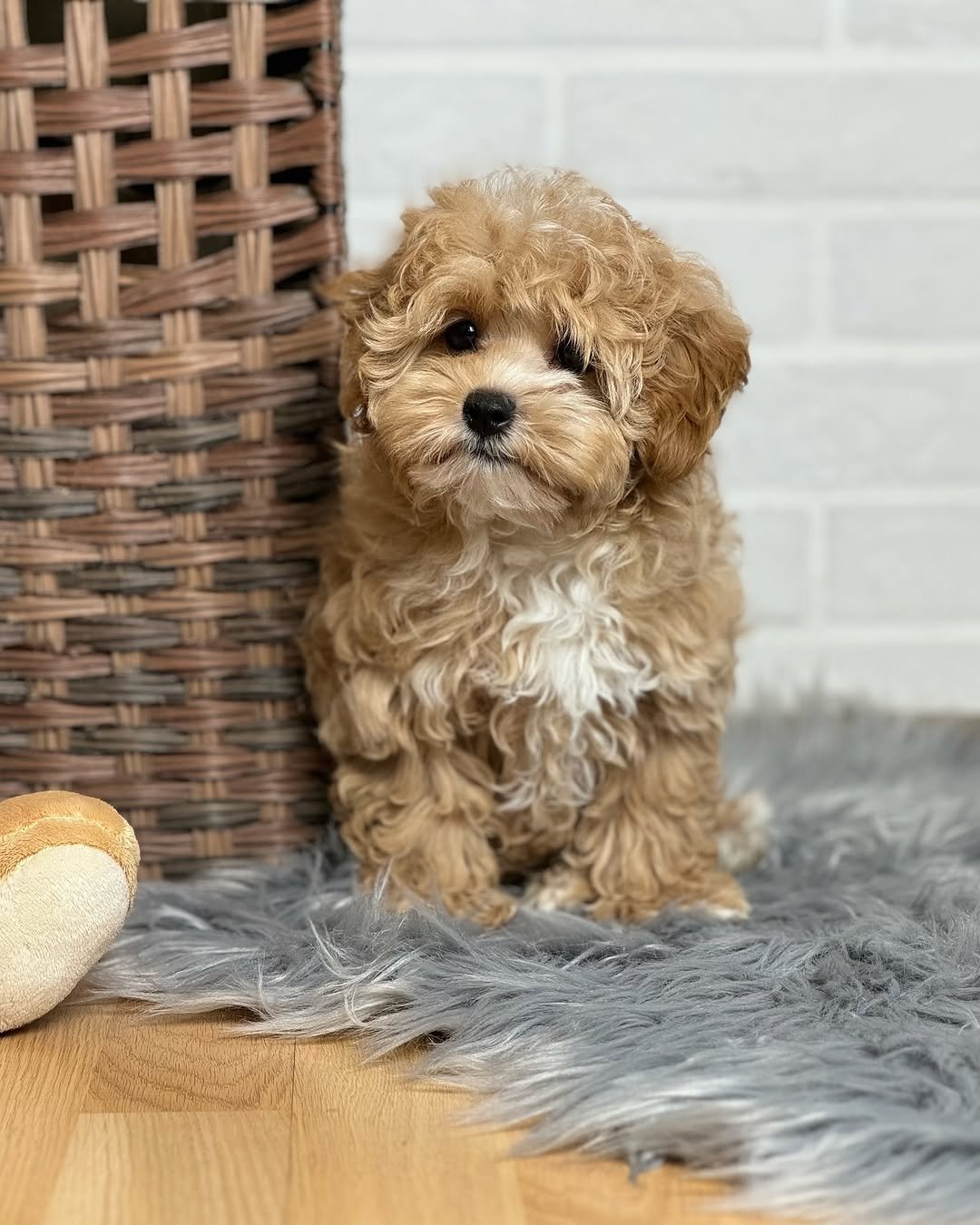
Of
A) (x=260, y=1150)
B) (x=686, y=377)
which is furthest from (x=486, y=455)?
(x=260, y=1150)

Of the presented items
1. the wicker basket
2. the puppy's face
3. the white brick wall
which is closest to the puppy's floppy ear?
the puppy's face

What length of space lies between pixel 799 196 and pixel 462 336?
1318 mm

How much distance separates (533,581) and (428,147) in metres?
1.28

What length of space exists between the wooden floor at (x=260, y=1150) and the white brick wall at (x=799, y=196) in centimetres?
167

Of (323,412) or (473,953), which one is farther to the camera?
(323,412)

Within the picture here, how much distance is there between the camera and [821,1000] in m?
1.73

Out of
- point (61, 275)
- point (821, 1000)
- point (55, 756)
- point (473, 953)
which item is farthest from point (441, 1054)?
point (61, 275)

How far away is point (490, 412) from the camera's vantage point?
1.74m

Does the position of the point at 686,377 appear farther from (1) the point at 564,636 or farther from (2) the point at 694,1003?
(2) the point at 694,1003

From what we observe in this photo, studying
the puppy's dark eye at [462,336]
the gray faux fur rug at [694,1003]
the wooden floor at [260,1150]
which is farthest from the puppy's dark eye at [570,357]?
the wooden floor at [260,1150]

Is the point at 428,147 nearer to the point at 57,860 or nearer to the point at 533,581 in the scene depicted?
the point at 533,581

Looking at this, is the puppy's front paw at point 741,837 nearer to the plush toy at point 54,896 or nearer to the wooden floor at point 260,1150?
the wooden floor at point 260,1150

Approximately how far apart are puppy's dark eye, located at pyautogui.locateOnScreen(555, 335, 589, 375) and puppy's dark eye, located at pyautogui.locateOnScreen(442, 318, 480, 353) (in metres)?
0.10

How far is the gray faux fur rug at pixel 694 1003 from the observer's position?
1.45 metres
